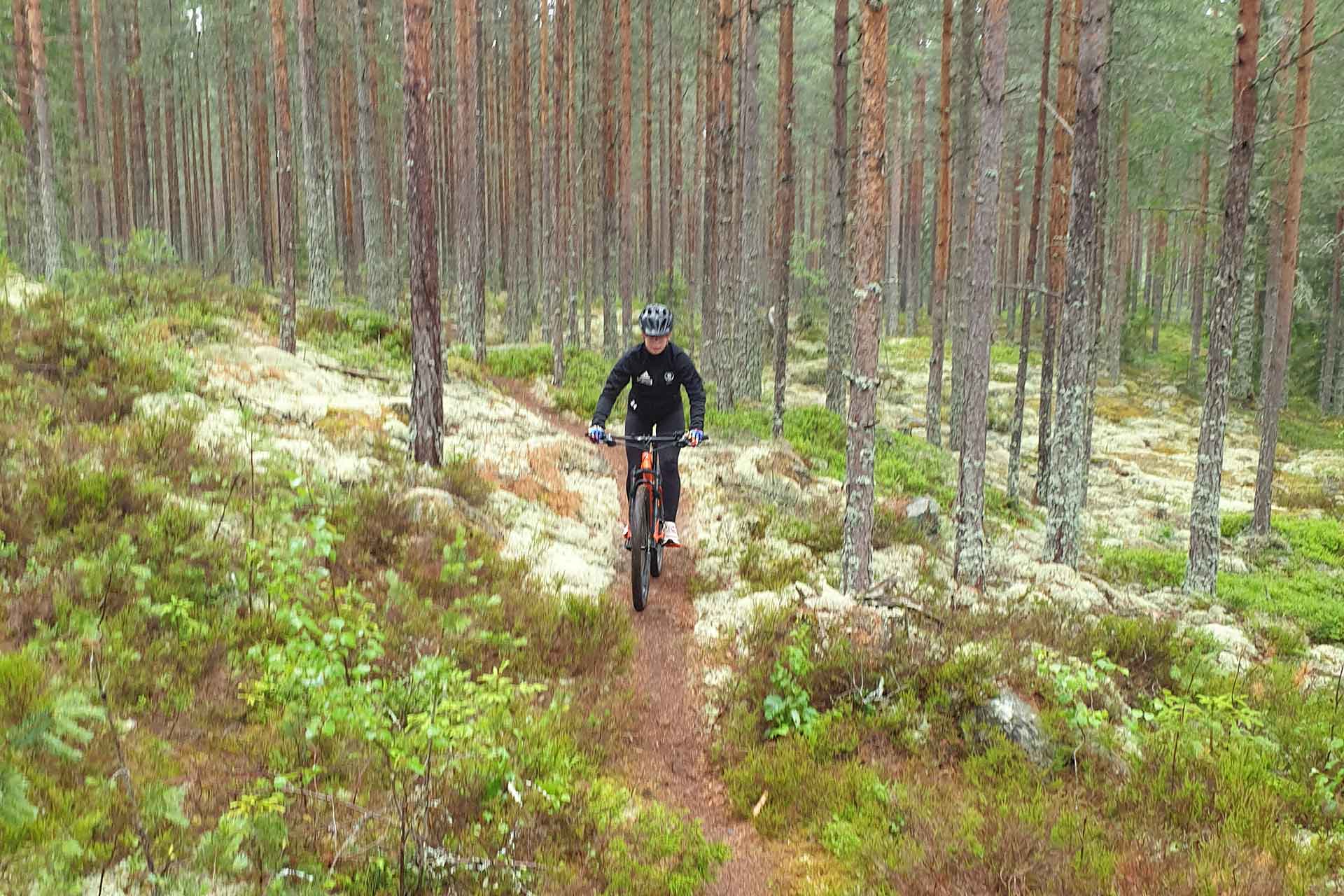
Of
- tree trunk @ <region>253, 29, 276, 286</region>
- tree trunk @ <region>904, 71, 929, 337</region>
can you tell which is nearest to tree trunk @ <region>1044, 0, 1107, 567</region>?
tree trunk @ <region>904, 71, 929, 337</region>

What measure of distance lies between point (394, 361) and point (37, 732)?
1407 centimetres

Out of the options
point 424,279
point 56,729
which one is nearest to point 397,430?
point 424,279

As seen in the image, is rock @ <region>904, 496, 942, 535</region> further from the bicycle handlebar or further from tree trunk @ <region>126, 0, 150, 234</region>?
tree trunk @ <region>126, 0, 150, 234</region>

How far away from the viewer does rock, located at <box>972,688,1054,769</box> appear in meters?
5.53

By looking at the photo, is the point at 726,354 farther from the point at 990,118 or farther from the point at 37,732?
the point at 37,732

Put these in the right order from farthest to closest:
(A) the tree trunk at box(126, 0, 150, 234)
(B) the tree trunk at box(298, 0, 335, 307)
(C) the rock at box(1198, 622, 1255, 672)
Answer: (A) the tree trunk at box(126, 0, 150, 234) → (B) the tree trunk at box(298, 0, 335, 307) → (C) the rock at box(1198, 622, 1255, 672)

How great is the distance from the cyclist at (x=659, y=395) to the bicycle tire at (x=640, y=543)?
0.20 metres

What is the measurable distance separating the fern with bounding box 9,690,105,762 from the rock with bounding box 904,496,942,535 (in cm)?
1071

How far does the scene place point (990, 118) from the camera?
9344 mm

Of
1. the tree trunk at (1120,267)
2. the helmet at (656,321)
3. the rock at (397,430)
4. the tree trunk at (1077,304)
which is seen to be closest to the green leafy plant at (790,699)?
the helmet at (656,321)

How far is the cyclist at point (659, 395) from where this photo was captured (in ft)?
26.4

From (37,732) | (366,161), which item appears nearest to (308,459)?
(37,732)

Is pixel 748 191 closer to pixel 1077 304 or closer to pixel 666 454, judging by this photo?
pixel 1077 304

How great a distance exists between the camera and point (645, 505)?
26.0ft
